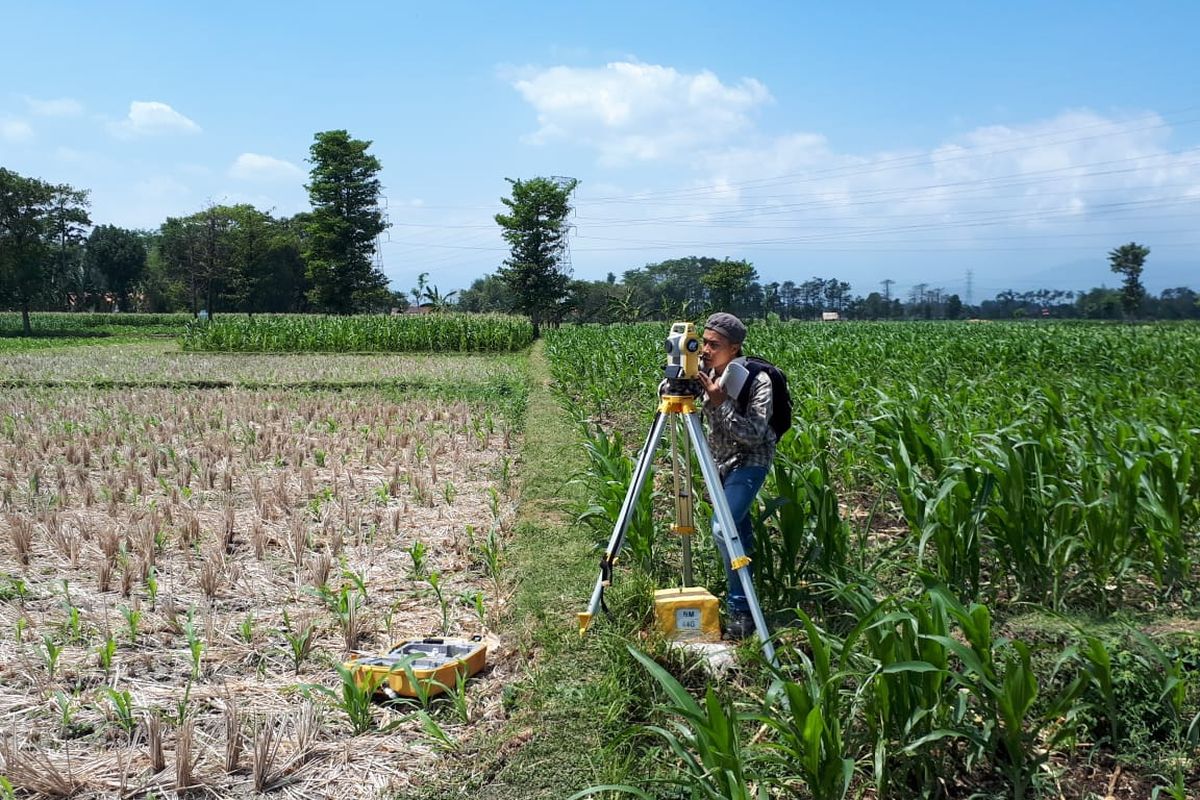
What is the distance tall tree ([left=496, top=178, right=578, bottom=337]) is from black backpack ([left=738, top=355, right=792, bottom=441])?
132 feet

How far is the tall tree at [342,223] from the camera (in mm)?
47125

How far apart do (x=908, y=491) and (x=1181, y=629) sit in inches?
48.0

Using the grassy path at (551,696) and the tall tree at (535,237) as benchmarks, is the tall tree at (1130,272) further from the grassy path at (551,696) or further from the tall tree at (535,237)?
the grassy path at (551,696)

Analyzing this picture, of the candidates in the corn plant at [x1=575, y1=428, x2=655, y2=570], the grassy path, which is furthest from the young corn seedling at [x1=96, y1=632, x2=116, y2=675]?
the corn plant at [x1=575, y1=428, x2=655, y2=570]

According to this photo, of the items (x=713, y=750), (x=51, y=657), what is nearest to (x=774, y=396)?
(x=713, y=750)

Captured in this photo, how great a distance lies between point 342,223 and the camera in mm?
46875

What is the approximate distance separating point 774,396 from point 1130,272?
292 ft

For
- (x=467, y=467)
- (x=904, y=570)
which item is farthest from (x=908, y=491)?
(x=467, y=467)

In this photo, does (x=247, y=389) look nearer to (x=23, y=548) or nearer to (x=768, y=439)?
(x=23, y=548)

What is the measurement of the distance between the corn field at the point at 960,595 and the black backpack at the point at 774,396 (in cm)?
26

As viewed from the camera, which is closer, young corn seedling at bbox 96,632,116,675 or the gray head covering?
young corn seedling at bbox 96,632,116,675

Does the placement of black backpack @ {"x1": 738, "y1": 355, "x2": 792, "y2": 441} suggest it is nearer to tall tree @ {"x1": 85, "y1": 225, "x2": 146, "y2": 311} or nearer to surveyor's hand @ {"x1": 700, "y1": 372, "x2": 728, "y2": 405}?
surveyor's hand @ {"x1": 700, "y1": 372, "x2": 728, "y2": 405}

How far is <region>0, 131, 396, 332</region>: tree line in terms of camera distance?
1495 inches

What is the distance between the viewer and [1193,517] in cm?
420
